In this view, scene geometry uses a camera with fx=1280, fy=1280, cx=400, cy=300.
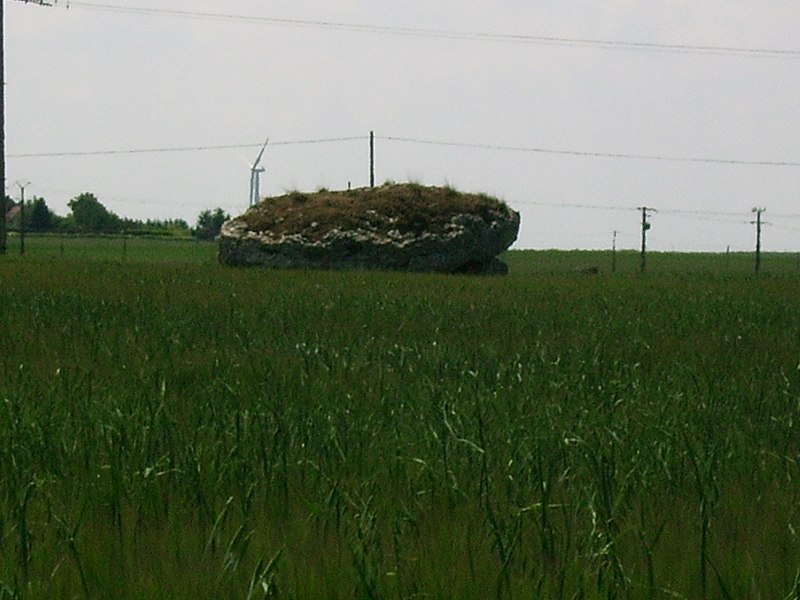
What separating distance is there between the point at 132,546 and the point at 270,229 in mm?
23000

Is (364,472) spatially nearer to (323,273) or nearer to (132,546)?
(132,546)

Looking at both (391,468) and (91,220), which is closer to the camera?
(391,468)

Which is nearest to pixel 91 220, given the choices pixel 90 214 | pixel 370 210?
pixel 90 214

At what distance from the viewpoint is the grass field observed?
11.4 feet

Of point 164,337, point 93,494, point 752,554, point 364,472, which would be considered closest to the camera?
point 752,554

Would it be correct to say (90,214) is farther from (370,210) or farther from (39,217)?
(370,210)

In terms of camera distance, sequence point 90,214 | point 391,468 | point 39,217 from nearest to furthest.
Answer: point 391,468 → point 39,217 → point 90,214

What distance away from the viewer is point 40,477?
4617mm

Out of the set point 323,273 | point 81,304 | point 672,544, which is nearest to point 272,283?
point 323,273

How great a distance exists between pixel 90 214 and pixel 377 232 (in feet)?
347

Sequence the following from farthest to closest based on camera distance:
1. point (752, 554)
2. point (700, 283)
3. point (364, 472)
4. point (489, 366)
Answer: point (700, 283)
point (489, 366)
point (364, 472)
point (752, 554)

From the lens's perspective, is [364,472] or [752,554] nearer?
[752,554]

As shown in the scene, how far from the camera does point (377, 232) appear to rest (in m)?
26.0

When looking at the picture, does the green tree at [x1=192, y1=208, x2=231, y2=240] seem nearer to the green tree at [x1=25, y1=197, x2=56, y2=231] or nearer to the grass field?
the green tree at [x1=25, y1=197, x2=56, y2=231]
